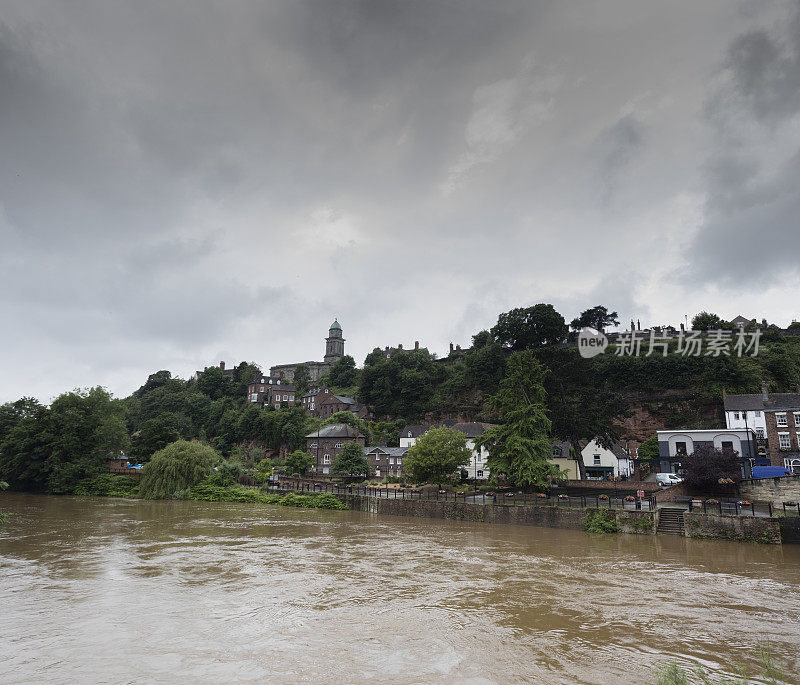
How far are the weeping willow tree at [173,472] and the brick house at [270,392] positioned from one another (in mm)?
56454

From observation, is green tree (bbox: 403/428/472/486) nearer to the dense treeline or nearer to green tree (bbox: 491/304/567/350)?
the dense treeline

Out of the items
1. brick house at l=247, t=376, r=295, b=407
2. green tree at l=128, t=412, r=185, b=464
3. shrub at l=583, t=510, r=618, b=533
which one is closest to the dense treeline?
green tree at l=128, t=412, r=185, b=464

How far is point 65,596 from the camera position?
1355 cm

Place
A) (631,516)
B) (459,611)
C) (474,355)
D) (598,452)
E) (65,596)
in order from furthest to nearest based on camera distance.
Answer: (474,355)
(598,452)
(631,516)
(65,596)
(459,611)

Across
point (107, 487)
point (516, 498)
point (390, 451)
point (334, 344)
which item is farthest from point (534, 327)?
point (334, 344)

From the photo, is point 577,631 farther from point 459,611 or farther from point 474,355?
point 474,355

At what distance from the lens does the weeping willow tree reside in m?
43.8

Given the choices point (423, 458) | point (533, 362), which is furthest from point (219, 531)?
point (533, 362)

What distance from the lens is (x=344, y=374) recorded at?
106188 millimetres

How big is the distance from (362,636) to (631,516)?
21090 millimetres

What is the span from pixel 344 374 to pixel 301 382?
11.5 m

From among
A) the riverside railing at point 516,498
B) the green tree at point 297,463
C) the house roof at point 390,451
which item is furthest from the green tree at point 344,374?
the riverside railing at point 516,498

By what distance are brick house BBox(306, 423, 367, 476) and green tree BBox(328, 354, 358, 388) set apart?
34.4 m

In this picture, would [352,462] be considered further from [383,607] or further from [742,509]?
[383,607]
